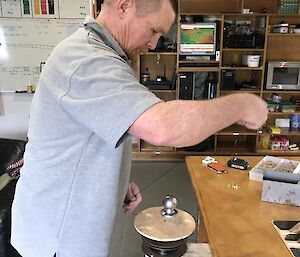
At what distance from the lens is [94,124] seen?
74 centimetres

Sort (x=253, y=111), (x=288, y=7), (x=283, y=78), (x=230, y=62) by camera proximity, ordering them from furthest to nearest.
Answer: (x=230, y=62) → (x=283, y=78) → (x=288, y=7) → (x=253, y=111)

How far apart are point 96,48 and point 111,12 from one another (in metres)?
0.16

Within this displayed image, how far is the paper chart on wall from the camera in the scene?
11.3 feet

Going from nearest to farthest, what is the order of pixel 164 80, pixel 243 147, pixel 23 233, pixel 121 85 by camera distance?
1. pixel 121 85
2. pixel 23 233
3. pixel 164 80
4. pixel 243 147

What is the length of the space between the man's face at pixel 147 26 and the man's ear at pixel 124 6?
0.8 inches

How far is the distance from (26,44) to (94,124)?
313 centimetres

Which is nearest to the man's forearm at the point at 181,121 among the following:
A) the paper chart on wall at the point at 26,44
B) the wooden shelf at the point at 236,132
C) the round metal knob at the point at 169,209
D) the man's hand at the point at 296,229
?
the man's hand at the point at 296,229

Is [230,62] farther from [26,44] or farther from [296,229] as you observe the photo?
[296,229]

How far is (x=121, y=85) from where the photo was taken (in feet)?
2.35

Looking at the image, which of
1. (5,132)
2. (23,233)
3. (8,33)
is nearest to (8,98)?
(5,132)

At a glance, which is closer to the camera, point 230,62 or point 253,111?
point 253,111

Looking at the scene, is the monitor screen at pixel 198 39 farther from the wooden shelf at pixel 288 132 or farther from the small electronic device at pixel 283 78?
the wooden shelf at pixel 288 132

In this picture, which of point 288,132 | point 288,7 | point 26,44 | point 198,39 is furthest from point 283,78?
point 26,44

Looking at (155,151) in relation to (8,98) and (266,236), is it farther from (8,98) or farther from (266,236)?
(266,236)
